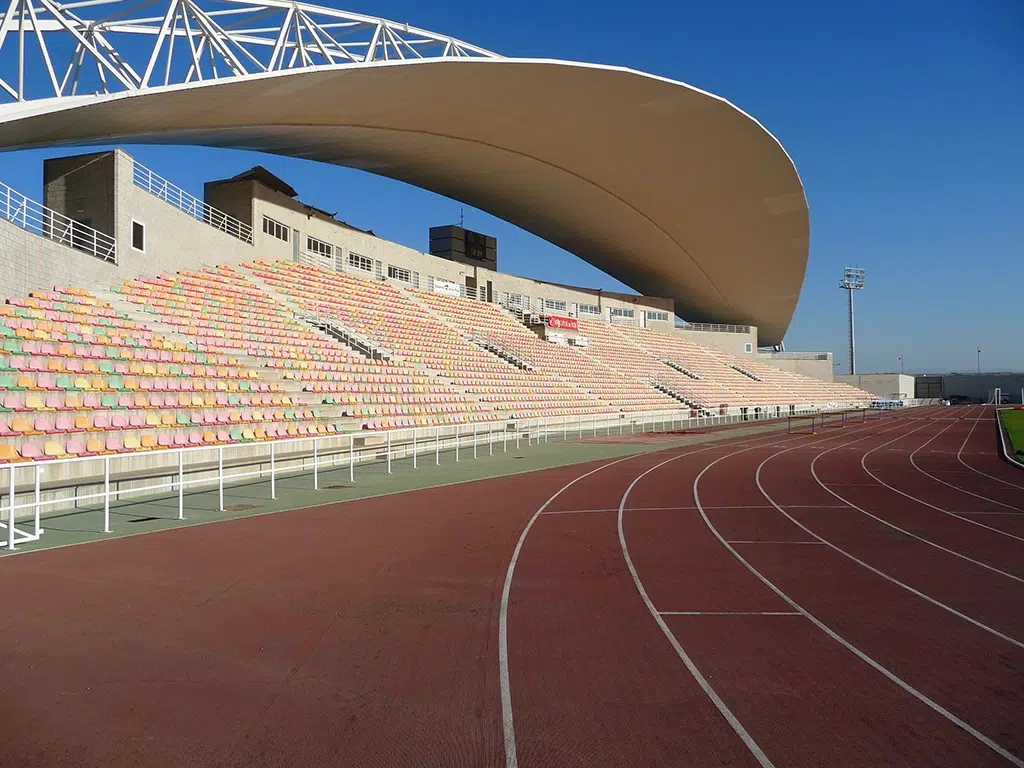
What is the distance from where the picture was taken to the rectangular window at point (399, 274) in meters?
35.6

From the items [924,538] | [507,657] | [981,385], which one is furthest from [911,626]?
[981,385]

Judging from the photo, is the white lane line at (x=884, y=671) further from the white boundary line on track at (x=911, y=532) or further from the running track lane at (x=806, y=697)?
the white boundary line on track at (x=911, y=532)

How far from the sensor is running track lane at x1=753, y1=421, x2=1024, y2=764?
3742mm

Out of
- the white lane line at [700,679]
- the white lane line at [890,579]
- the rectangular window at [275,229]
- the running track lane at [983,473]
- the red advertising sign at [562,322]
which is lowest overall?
the running track lane at [983,473]

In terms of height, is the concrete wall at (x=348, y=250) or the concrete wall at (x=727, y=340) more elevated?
the concrete wall at (x=348, y=250)

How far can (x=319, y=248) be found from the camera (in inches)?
1224

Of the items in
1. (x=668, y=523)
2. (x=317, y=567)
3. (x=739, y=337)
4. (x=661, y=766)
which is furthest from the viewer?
(x=739, y=337)

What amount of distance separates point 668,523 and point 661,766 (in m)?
6.27

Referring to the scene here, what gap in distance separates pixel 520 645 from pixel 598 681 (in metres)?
0.73

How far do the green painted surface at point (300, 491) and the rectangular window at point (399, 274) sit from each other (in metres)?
17.2

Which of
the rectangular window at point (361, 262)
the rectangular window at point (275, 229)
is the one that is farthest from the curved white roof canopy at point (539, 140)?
the rectangular window at point (361, 262)

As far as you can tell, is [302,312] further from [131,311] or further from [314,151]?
[314,151]

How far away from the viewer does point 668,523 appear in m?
9.20

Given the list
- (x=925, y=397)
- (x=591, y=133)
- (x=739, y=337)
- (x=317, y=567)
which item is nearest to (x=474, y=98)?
(x=591, y=133)
